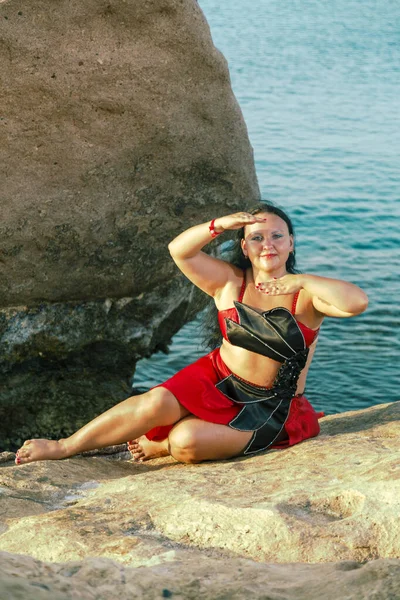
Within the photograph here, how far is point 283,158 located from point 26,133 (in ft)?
28.8

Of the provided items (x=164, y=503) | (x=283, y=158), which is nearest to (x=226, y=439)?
(x=164, y=503)

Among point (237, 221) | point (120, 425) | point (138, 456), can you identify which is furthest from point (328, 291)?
point (138, 456)

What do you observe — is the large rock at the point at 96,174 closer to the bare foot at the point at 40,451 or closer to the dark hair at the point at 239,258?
the dark hair at the point at 239,258

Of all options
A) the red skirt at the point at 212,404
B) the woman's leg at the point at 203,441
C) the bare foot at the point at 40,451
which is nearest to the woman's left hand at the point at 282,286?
the red skirt at the point at 212,404

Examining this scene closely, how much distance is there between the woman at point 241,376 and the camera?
13.7 ft

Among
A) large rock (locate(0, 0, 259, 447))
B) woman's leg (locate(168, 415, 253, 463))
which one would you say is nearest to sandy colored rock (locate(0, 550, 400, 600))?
woman's leg (locate(168, 415, 253, 463))

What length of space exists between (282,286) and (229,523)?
145 centimetres

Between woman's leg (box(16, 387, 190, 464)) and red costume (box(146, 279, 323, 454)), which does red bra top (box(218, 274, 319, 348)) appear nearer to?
red costume (box(146, 279, 323, 454))

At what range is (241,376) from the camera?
4.35 metres

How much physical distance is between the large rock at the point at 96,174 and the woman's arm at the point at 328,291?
1.46m

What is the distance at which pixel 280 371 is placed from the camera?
4285 millimetres

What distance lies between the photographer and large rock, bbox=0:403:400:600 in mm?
2387

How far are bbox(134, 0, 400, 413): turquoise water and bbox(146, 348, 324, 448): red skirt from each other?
235 centimetres

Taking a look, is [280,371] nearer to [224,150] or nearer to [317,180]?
[224,150]
